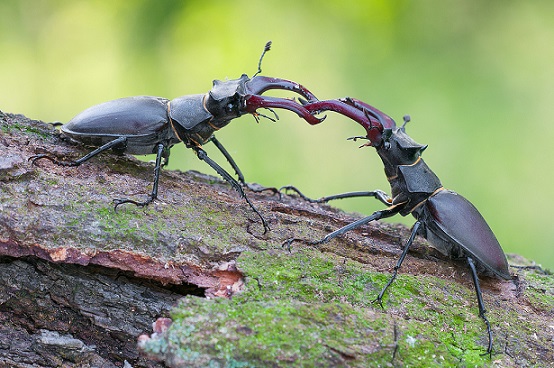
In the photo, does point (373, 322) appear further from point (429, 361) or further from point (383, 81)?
point (383, 81)

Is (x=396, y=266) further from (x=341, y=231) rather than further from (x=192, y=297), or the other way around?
(x=192, y=297)

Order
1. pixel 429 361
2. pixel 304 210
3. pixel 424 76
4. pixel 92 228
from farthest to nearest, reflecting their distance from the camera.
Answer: pixel 424 76 < pixel 304 210 < pixel 92 228 < pixel 429 361

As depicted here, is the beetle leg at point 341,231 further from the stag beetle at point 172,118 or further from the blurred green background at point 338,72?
the blurred green background at point 338,72

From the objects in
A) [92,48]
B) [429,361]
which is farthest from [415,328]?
[92,48]

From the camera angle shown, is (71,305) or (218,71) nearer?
(71,305)

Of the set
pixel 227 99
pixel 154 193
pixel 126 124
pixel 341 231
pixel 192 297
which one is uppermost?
pixel 227 99

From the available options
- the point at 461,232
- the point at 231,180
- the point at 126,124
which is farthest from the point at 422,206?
the point at 126,124
